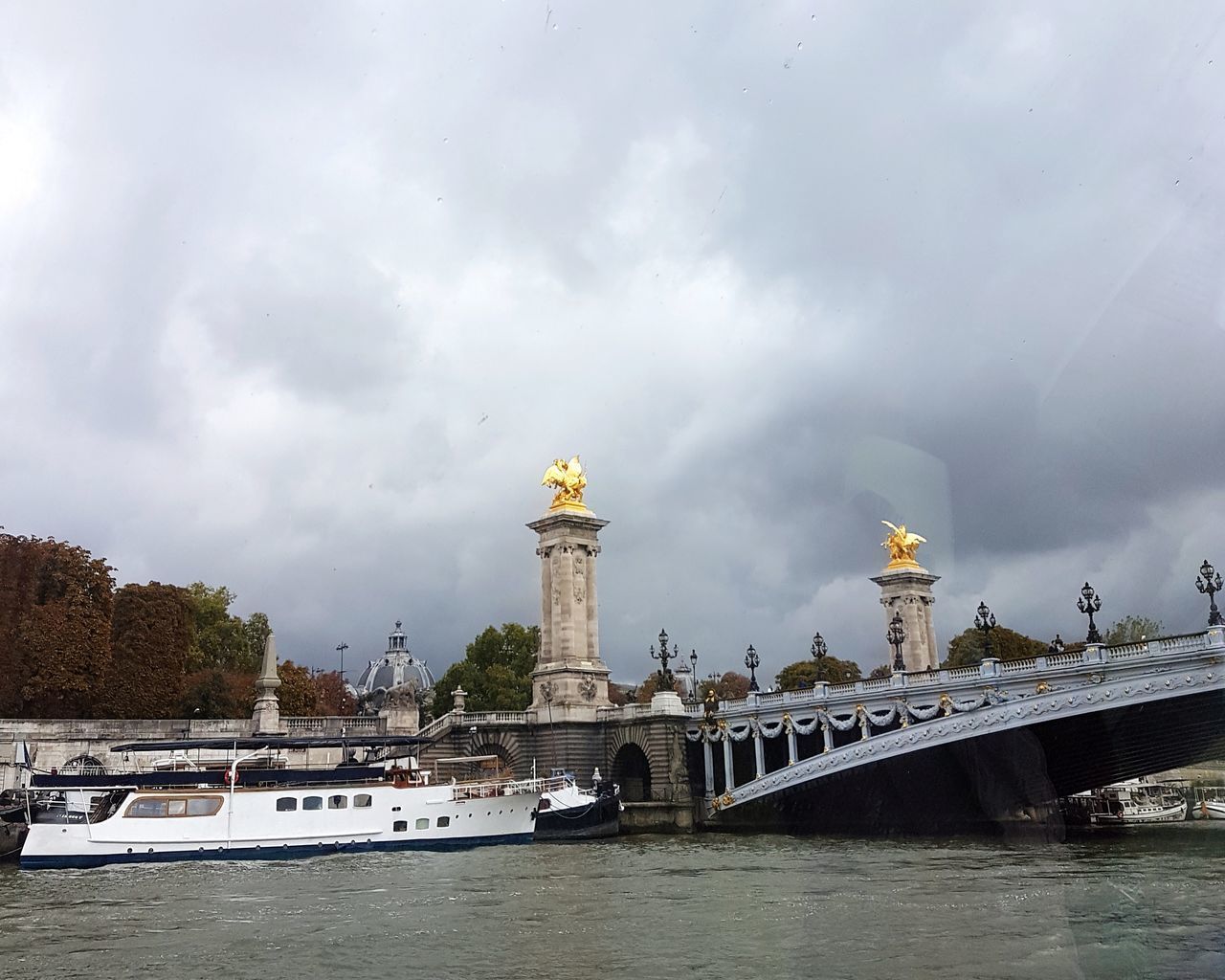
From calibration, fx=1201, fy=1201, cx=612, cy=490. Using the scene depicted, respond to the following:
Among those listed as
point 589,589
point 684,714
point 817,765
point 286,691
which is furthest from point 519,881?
Answer: point 286,691

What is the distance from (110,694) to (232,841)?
17210mm

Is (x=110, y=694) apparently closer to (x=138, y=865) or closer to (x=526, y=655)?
(x=138, y=865)

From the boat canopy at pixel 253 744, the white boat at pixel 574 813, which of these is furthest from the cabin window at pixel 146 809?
the white boat at pixel 574 813

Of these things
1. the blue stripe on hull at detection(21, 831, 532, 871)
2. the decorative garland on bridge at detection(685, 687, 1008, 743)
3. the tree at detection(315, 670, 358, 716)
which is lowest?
the blue stripe on hull at detection(21, 831, 532, 871)

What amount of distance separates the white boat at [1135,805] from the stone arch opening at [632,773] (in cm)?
1811

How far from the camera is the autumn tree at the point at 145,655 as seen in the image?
155 ft

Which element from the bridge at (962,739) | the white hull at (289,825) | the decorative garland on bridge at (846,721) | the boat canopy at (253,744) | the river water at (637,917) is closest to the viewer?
the river water at (637,917)

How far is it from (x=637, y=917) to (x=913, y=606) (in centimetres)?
4174

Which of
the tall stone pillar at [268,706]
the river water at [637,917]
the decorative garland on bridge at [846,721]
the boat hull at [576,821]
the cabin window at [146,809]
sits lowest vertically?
the river water at [637,917]

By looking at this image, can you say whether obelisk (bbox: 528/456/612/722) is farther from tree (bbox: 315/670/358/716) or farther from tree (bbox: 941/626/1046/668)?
tree (bbox: 315/670/358/716)

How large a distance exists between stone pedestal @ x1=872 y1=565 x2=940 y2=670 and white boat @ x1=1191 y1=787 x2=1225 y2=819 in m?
12.8

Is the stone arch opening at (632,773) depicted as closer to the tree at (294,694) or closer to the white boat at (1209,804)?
the tree at (294,694)

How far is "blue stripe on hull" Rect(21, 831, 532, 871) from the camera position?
30266mm

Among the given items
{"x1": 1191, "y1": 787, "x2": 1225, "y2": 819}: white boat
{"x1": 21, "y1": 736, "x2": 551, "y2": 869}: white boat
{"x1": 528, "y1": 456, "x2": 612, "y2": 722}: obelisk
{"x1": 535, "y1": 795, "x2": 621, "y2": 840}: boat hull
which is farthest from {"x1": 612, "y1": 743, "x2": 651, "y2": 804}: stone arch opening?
{"x1": 1191, "y1": 787, "x2": 1225, "y2": 819}: white boat
